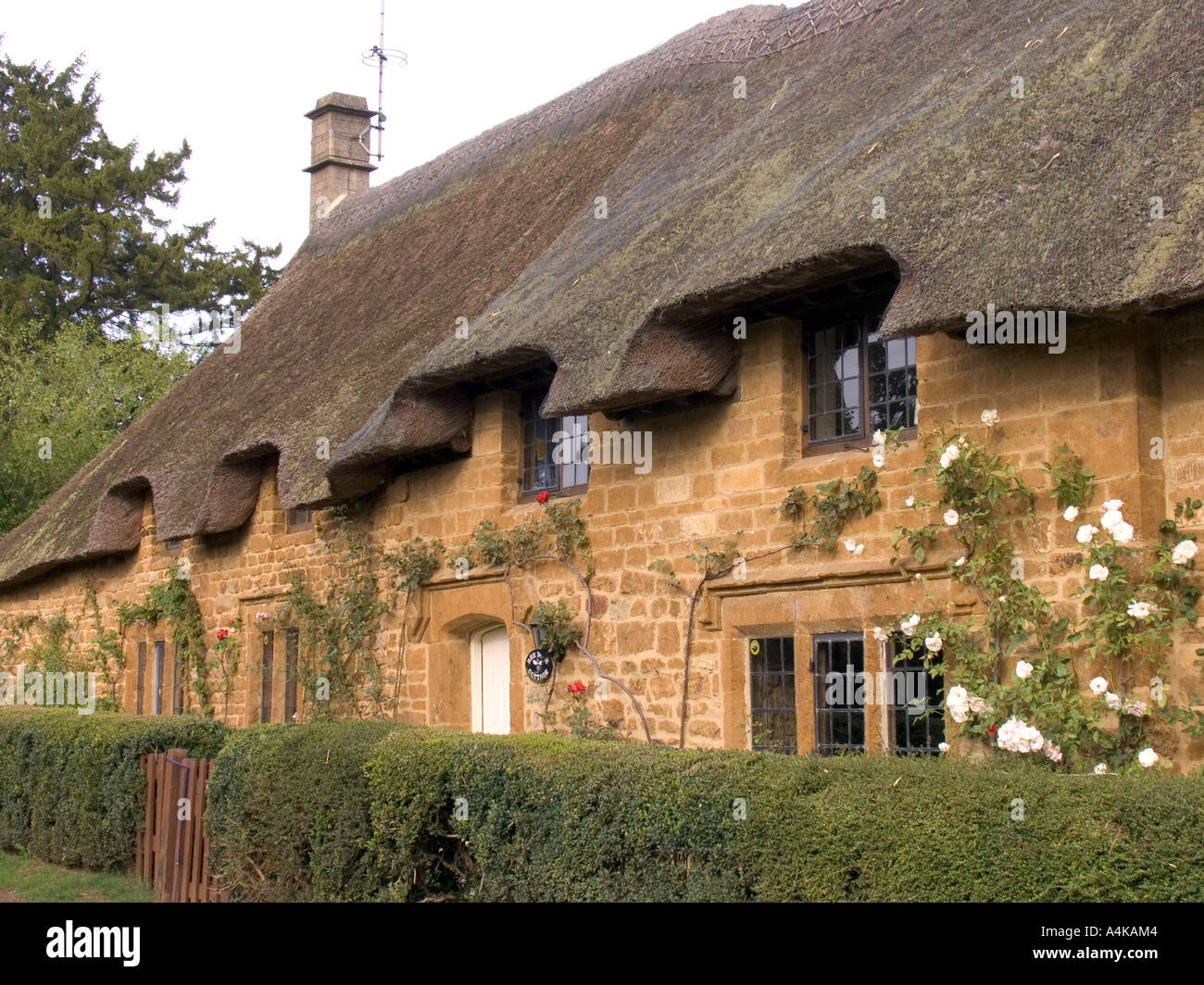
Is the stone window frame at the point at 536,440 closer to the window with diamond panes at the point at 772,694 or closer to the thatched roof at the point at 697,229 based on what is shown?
the thatched roof at the point at 697,229

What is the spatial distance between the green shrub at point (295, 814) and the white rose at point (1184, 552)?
433cm

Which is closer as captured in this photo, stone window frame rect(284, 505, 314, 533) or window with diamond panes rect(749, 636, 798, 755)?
window with diamond panes rect(749, 636, 798, 755)

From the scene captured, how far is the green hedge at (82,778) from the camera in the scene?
10062 millimetres

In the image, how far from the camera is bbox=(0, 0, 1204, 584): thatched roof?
6684 millimetres

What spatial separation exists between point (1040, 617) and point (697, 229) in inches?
149

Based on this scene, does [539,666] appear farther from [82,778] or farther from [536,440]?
[82,778]

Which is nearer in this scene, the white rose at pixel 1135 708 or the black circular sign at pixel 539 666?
the white rose at pixel 1135 708

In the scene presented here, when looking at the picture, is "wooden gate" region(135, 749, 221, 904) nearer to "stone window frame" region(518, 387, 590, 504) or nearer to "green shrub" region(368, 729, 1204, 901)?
"green shrub" region(368, 729, 1204, 901)

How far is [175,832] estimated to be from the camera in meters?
9.45

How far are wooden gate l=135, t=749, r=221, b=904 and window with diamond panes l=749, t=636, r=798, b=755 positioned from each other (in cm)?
359

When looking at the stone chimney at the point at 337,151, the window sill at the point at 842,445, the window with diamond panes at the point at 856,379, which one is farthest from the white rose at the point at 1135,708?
the stone chimney at the point at 337,151

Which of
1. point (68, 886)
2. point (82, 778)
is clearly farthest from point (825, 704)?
point (82, 778)

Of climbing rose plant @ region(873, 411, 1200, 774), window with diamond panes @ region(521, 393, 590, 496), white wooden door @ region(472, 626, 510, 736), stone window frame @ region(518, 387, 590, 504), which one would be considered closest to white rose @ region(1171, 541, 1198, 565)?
climbing rose plant @ region(873, 411, 1200, 774)
